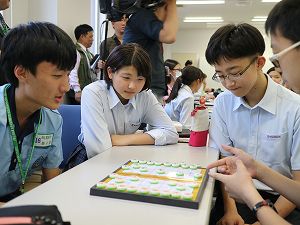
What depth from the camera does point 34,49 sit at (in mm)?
1101

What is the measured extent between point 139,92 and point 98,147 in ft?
1.29

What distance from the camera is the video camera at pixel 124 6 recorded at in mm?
1680

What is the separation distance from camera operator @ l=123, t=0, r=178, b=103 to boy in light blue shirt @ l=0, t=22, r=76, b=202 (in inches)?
27.4

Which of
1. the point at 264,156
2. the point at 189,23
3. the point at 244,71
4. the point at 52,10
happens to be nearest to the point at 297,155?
the point at 264,156

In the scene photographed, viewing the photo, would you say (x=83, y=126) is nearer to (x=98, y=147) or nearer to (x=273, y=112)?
(x=98, y=147)

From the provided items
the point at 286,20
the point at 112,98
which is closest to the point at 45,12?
the point at 112,98

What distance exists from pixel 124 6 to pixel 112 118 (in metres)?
0.62

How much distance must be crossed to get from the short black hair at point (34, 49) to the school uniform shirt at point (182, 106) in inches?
82.3

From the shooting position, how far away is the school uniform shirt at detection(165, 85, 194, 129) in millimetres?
3191

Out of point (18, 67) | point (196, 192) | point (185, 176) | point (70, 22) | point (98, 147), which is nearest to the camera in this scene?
point (196, 192)

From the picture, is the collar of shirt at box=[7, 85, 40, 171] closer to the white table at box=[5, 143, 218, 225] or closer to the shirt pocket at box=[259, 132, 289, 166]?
the white table at box=[5, 143, 218, 225]

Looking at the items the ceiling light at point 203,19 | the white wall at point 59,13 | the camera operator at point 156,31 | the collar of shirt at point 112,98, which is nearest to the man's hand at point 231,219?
the collar of shirt at point 112,98

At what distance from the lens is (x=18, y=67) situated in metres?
1.12

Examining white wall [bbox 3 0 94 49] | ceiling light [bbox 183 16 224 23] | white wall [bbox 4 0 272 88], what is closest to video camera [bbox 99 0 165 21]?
white wall [bbox 4 0 272 88]
